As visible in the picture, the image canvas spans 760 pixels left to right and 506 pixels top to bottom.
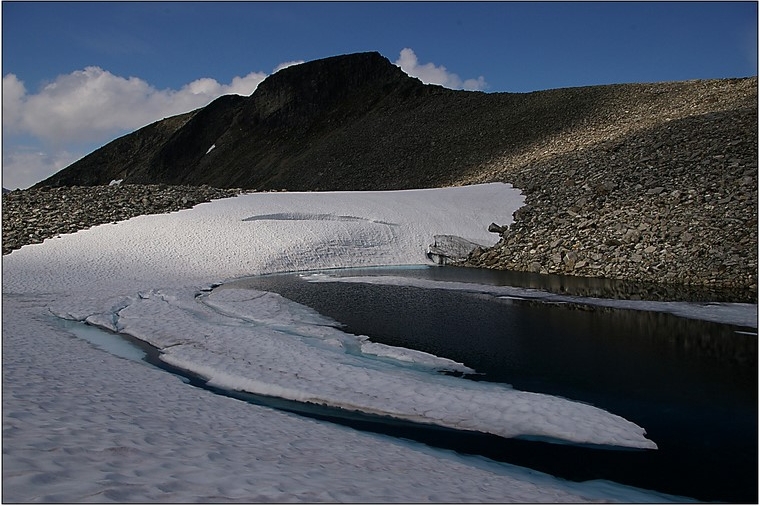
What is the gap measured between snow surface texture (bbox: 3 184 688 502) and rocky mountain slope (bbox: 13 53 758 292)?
391 inches

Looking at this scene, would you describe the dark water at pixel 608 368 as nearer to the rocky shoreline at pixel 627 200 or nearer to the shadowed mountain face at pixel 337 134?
the rocky shoreline at pixel 627 200

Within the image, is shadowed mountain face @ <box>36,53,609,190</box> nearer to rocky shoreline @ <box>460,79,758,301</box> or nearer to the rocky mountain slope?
the rocky mountain slope

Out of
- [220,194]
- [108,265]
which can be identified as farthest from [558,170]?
[108,265]

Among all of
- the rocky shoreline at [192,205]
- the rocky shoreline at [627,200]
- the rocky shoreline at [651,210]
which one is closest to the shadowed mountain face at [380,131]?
the rocky shoreline at [627,200]

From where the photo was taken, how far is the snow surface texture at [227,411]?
3.77 metres

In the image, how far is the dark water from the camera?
4812mm

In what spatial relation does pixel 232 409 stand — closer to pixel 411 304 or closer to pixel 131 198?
pixel 411 304

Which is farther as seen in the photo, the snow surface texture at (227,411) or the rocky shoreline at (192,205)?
the rocky shoreline at (192,205)

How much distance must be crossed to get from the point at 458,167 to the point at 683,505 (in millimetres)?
37203

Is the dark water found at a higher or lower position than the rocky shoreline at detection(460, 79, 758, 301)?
lower

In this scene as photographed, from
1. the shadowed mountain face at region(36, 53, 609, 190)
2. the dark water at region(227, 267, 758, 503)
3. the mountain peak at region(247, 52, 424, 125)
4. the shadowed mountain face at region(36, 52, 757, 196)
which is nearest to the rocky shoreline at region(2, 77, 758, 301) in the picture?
the shadowed mountain face at region(36, 52, 757, 196)

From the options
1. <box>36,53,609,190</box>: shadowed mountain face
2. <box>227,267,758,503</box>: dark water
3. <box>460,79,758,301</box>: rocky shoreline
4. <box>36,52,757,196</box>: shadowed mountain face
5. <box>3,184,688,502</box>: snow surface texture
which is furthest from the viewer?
<box>36,53,609,190</box>: shadowed mountain face

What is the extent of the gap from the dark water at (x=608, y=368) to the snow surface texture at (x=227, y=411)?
0.96 feet

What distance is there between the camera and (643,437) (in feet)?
17.4
